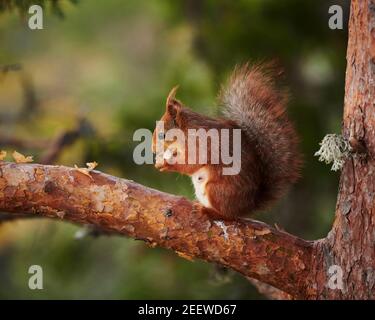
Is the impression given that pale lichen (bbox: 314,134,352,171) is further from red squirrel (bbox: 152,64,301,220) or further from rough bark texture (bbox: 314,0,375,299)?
red squirrel (bbox: 152,64,301,220)

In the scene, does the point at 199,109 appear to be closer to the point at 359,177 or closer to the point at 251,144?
the point at 251,144

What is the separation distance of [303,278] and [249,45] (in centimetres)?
383

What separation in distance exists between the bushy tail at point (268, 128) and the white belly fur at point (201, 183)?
0.26 metres

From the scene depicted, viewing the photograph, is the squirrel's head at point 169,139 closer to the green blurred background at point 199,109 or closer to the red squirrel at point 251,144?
the red squirrel at point 251,144

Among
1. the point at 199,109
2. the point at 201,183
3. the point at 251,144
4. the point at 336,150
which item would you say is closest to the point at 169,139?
the point at 201,183

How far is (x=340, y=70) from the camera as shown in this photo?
716cm

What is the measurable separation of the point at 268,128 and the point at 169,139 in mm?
416

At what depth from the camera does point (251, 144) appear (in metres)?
3.37

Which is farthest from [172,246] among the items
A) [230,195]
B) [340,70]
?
[340,70]

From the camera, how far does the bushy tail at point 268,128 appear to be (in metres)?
3.38

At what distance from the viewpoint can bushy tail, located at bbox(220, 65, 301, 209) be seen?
338 cm

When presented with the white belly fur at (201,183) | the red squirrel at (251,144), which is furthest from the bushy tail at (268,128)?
the white belly fur at (201,183)

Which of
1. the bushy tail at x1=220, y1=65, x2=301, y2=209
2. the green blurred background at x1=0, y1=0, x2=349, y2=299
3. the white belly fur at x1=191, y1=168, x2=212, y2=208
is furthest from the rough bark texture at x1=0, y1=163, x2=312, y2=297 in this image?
the green blurred background at x1=0, y1=0, x2=349, y2=299
